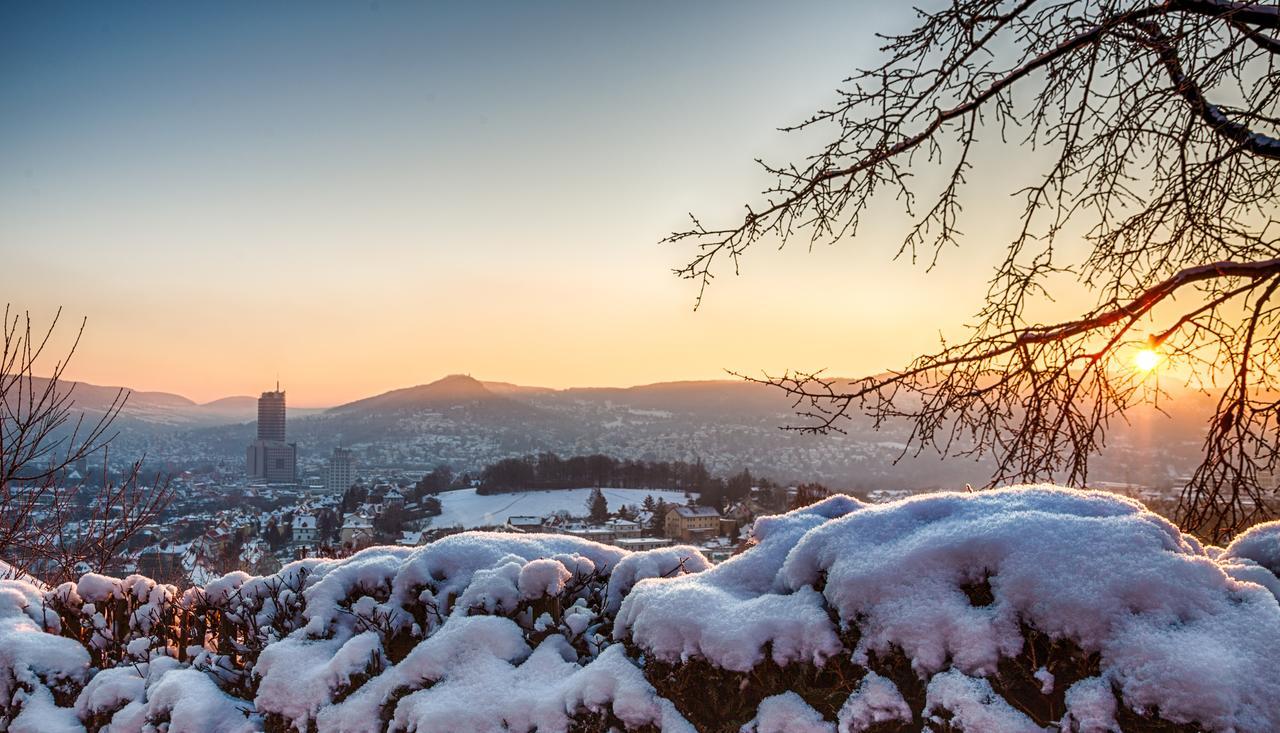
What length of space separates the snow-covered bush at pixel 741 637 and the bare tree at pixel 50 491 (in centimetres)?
175

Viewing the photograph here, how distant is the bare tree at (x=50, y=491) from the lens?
4652 millimetres

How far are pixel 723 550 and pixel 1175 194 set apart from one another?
353 centimetres

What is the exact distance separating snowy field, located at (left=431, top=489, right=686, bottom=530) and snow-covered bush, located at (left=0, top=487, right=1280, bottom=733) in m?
26.7

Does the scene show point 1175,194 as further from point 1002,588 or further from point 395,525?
point 395,525

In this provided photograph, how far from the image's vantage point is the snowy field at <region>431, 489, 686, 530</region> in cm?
3169

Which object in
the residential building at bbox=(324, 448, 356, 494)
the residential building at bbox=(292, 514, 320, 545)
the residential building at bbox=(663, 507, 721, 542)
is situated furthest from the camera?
the residential building at bbox=(324, 448, 356, 494)

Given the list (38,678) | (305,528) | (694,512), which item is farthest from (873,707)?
(305,528)

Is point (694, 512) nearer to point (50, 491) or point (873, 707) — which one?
point (50, 491)

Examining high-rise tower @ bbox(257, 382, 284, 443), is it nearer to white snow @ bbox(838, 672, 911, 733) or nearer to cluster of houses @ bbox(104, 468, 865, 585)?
cluster of houses @ bbox(104, 468, 865, 585)

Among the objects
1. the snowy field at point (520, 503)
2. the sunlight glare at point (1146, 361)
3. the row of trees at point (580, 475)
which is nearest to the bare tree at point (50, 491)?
the sunlight glare at point (1146, 361)

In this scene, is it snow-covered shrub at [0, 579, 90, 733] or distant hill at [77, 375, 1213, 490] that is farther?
distant hill at [77, 375, 1213, 490]

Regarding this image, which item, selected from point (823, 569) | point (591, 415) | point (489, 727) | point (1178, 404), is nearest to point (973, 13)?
point (1178, 404)

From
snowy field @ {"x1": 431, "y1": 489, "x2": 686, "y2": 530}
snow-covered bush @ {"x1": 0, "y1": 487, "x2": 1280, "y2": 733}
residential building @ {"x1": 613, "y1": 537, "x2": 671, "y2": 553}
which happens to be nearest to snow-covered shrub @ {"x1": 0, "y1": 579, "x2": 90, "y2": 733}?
snow-covered bush @ {"x1": 0, "y1": 487, "x2": 1280, "y2": 733}

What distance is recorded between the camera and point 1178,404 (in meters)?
3.96
